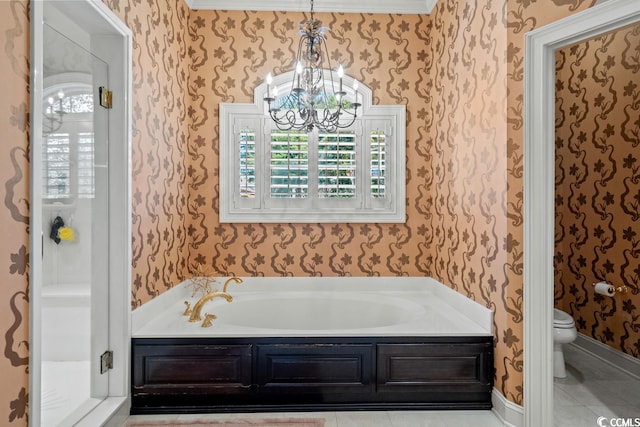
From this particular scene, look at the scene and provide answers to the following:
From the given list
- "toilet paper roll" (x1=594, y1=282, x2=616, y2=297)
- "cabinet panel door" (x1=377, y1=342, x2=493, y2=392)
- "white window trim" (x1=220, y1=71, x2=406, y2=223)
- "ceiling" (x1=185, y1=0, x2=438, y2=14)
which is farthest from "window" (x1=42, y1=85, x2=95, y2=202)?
"toilet paper roll" (x1=594, y1=282, x2=616, y2=297)

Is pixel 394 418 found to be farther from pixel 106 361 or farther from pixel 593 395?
pixel 106 361

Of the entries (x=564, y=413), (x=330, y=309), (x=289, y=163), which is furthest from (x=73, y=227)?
(x=564, y=413)

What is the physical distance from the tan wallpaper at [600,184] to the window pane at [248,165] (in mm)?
2631

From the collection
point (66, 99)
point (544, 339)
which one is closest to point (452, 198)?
point (544, 339)

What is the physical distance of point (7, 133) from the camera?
4.46ft

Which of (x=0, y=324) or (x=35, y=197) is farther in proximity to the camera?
(x=35, y=197)

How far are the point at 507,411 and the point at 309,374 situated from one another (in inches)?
43.6

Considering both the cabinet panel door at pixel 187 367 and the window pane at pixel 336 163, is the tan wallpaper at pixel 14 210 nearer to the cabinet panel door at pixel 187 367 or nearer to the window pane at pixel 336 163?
the cabinet panel door at pixel 187 367

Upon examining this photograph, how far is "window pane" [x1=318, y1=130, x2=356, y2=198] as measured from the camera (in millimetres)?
3291

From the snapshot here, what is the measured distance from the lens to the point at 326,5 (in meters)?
3.26

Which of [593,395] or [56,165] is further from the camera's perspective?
[593,395]

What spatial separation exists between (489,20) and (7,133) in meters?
2.46

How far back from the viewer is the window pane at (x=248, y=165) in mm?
3281

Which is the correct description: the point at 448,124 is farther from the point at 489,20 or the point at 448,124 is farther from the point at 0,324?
the point at 0,324
